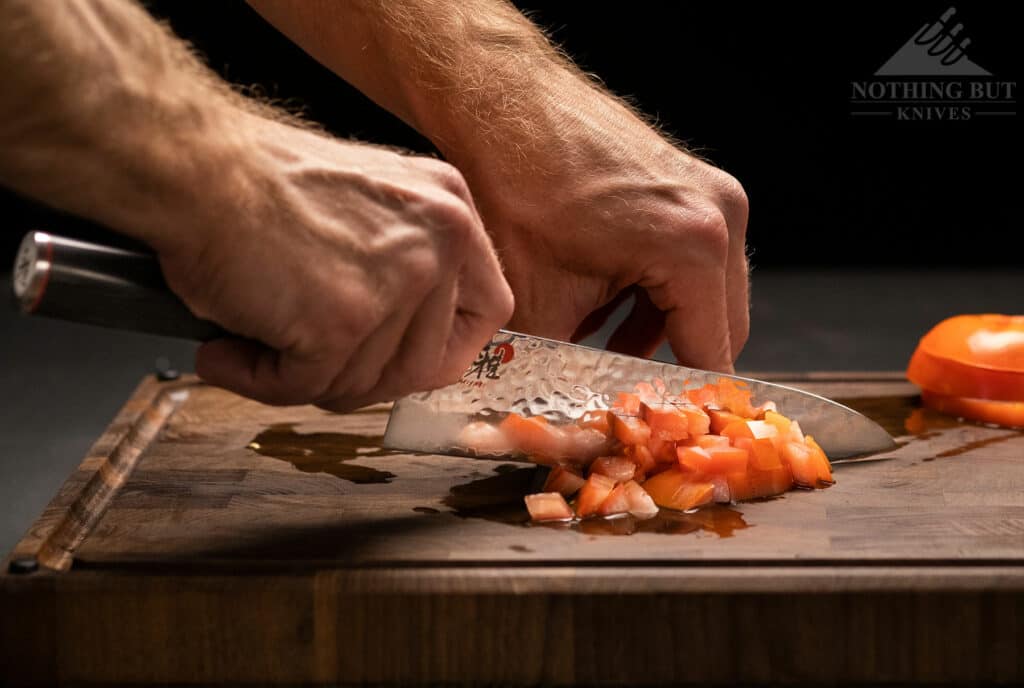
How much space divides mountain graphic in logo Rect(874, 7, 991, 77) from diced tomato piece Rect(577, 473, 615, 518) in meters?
1.99

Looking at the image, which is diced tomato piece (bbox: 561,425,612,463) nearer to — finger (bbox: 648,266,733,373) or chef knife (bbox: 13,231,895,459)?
chef knife (bbox: 13,231,895,459)

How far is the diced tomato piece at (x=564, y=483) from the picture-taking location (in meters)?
1.63

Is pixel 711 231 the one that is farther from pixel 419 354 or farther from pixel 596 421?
pixel 419 354

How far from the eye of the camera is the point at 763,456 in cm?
164

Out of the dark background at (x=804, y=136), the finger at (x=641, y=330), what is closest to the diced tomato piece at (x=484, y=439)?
the finger at (x=641, y=330)

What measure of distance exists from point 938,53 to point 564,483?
2.01m

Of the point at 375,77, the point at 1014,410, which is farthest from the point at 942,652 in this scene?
the point at 375,77

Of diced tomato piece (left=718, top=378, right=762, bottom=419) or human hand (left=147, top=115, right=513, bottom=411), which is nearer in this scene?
human hand (left=147, top=115, right=513, bottom=411)

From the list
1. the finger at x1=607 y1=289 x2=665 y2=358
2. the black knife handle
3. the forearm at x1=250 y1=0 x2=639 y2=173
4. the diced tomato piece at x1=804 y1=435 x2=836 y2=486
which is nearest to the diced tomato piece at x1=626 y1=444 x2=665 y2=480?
the diced tomato piece at x1=804 y1=435 x2=836 y2=486

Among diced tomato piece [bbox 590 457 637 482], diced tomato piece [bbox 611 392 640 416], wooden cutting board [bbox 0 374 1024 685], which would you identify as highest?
diced tomato piece [bbox 611 392 640 416]

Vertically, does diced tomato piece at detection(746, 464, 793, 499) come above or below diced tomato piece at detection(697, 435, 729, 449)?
below

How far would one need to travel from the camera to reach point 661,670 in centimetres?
136

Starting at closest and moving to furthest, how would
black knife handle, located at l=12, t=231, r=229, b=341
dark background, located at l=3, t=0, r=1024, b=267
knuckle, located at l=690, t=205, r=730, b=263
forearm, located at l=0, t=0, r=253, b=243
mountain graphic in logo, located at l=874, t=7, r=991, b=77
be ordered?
forearm, located at l=0, t=0, r=253, b=243 → black knife handle, located at l=12, t=231, r=229, b=341 → knuckle, located at l=690, t=205, r=730, b=263 → mountain graphic in logo, located at l=874, t=7, r=991, b=77 → dark background, located at l=3, t=0, r=1024, b=267

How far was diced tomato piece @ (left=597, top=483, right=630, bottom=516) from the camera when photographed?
5.14 feet
